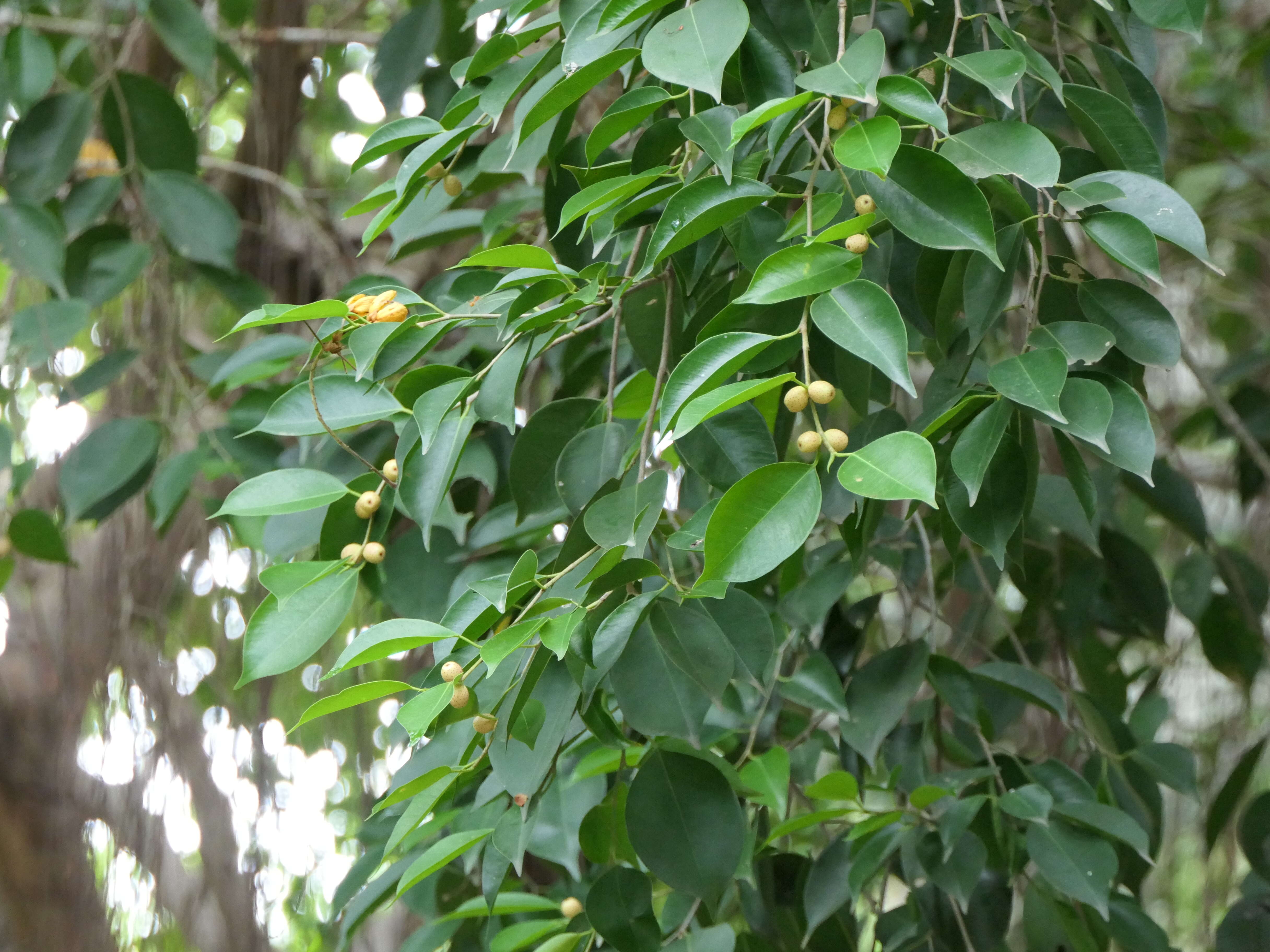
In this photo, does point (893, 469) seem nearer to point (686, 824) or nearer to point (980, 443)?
point (980, 443)

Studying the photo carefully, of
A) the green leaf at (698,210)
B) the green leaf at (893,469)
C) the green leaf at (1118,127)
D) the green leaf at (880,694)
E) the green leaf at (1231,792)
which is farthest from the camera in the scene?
the green leaf at (1231,792)

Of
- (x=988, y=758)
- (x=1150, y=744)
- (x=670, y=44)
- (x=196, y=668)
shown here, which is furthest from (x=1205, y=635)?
(x=196, y=668)

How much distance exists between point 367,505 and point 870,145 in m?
0.35

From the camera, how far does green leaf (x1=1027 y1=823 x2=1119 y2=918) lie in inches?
27.2

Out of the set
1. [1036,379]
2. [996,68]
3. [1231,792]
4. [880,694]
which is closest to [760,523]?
[1036,379]

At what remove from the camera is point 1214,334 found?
191 centimetres

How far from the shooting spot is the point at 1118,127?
0.63 m

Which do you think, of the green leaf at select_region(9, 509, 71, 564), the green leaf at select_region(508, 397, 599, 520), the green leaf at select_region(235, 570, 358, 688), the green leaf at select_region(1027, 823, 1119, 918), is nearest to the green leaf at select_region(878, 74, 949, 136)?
the green leaf at select_region(508, 397, 599, 520)

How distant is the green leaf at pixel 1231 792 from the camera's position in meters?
1.02

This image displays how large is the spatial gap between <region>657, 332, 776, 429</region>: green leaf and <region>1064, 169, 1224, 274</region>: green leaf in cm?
19

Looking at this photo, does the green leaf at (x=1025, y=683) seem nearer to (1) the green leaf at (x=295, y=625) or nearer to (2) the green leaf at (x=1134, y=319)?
(2) the green leaf at (x=1134, y=319)

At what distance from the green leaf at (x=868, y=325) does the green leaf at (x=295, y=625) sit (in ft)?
0.89

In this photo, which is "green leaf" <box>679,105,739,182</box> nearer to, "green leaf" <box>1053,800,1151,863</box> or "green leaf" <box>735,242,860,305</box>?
"green leaf" <box>735,242,860,305</box>

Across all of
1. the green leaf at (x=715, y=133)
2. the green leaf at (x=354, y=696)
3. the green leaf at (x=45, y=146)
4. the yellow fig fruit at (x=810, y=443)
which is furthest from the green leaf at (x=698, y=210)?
the green leaf at (x=45, y=146)
